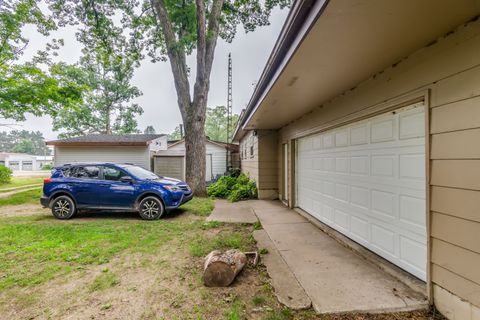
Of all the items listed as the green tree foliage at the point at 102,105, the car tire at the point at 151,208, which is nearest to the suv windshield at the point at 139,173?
the car tire at the point at 151,208

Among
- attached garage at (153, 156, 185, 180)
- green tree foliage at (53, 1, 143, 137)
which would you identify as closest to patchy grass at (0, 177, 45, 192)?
green tree foliage at (53, 1, 143, 137)

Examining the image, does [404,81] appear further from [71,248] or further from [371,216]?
[71,248]

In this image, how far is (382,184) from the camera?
3082mm

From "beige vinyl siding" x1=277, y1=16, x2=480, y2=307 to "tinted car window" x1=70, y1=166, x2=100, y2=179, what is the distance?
6537 millimetres

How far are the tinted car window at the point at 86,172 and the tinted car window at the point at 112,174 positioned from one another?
0.18m

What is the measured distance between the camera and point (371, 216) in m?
3.32

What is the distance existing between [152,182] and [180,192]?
0.75 m

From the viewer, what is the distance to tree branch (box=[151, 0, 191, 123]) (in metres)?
8.53

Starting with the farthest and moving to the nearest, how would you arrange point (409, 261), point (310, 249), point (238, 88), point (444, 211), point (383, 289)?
point (238, 88)
point (310, 249)
point (409, 261)
point (383, 289)
point (444, 211)

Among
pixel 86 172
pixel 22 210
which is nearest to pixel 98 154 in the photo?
pixel 22 210

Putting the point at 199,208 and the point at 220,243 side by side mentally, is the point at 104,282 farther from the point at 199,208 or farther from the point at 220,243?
the point at 199,208

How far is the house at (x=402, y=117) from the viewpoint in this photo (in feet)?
5.93

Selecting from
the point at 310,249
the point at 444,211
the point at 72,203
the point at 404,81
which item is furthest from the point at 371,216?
the point at 72,203

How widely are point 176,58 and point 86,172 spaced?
17.5 ft
